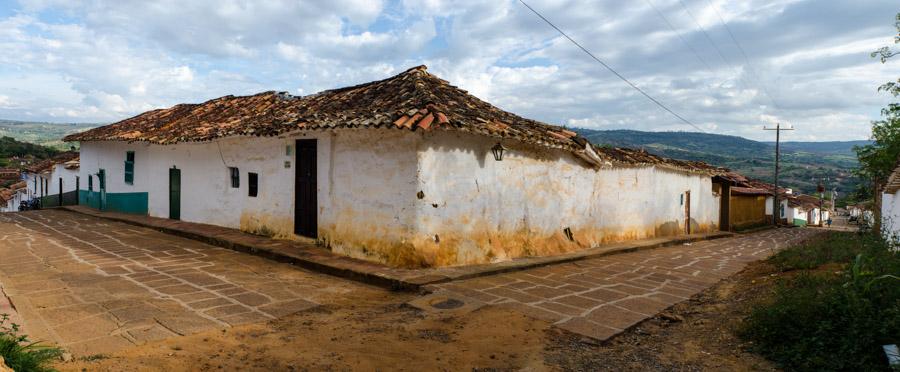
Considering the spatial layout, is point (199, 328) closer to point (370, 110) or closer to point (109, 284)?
point (109, 284)

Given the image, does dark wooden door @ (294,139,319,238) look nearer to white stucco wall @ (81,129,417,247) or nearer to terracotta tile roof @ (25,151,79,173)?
white stucco wall @ (81,129,417,247)

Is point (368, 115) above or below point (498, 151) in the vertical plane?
above

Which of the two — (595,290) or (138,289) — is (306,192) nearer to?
(138,289)

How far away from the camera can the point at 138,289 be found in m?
5.55

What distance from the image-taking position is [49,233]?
10789 mm

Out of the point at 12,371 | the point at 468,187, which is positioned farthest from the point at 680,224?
the point at 12,371

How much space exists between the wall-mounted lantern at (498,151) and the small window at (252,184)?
546 centimetres

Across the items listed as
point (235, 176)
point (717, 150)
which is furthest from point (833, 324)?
point (717, 150)

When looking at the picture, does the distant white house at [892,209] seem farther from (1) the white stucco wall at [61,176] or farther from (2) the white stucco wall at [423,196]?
(1) the white stucco wall at [61,176]

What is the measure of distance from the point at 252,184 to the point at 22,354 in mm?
7664

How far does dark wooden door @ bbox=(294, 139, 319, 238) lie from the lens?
28.5ft

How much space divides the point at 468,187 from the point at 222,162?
264 inches

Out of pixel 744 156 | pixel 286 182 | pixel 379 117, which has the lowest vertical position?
pixel 286 182

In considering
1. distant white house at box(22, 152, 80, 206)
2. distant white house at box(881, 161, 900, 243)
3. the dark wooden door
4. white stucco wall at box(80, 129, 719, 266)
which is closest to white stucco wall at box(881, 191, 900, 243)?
distant white house at box(881, 161, 900, 243)
